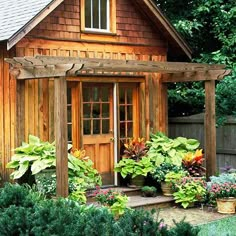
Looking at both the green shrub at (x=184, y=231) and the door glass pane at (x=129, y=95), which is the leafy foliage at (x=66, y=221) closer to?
the green shrub at (x=184, y=231)

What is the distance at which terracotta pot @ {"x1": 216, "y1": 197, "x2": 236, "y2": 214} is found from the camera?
10406 mm

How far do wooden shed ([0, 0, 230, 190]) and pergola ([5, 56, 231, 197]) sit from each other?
0.07 ft

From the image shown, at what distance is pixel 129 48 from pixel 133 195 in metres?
3.19

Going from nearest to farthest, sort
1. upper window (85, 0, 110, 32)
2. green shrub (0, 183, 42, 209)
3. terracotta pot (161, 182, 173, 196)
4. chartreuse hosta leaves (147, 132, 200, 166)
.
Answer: green shrub (0, 183, 42, 209) < terracotta pot (161, 182, 173, 196) < upper window (85, 0, 110, 32) < chartreuse hosta leaves (147, 132, 200, 166)

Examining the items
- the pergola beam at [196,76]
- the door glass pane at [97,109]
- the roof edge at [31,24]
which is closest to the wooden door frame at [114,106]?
the door glass pane at [97,109]

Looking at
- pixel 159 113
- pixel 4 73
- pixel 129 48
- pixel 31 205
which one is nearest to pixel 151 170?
pixel 159 113

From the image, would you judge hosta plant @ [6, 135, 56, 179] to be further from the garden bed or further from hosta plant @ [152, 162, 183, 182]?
hosta plant @ [152, 162, 183, 182]

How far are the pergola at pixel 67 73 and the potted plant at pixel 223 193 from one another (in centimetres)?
81

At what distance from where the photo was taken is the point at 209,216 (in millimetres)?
10203

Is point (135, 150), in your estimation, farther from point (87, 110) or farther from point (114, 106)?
point (87, 110)

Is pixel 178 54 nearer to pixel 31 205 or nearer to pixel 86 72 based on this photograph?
pixel 86 72

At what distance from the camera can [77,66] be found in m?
9.30

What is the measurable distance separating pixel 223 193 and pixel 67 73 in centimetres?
361

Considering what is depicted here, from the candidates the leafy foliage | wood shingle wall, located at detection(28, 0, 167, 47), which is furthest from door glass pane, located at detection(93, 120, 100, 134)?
the leafy foliage
